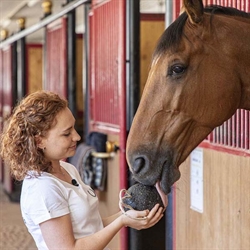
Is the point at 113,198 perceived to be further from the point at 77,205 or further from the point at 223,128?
the point at 77,205

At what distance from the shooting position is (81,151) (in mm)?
3723

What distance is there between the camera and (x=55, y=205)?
1.56 meters

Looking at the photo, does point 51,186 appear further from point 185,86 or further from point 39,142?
point 185,86

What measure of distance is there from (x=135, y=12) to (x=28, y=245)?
2.01 meters

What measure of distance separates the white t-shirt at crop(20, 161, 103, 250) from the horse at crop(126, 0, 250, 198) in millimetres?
173

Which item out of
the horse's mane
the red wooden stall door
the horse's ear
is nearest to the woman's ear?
the horse's mane

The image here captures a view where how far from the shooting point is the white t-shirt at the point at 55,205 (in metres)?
1.56

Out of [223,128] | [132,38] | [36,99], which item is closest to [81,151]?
[132,38]

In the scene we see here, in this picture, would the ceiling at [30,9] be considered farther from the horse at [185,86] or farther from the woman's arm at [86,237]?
the woman's arm at [86,237]

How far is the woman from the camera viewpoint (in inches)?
61.2

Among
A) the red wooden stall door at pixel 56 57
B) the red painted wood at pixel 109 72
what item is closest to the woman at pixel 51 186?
the red painted wood at pixel 109 72

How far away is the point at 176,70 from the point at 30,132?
0.42 metres

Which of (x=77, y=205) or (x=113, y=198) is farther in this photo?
(x=113, y=198)

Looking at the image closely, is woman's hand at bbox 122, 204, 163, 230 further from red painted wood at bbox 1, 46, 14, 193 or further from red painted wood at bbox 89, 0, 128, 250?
red painted wood at bbox 1, 46, 14, 193
